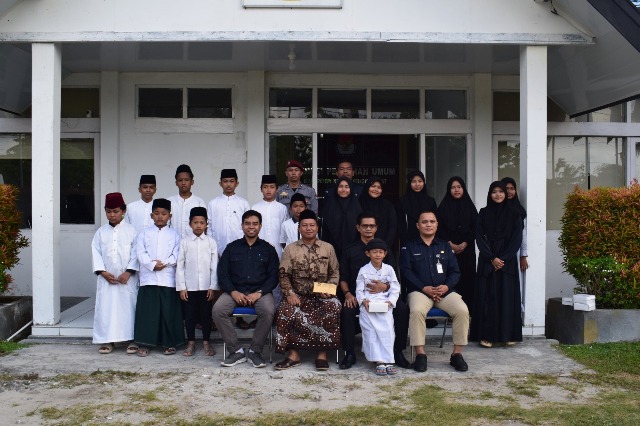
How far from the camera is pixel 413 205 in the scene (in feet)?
25.2

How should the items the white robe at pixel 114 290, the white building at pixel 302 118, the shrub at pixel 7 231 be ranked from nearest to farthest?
1. the white robe at pixel 114 290
2. the shrub at pixel 7 231
3. the white building at pixel 302 118

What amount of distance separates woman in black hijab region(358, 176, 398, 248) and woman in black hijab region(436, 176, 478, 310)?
62 centimetres

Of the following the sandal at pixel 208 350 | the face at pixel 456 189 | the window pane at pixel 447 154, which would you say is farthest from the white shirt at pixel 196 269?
the window pane at pixel 447 154

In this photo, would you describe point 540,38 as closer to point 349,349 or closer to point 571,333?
point 571,333

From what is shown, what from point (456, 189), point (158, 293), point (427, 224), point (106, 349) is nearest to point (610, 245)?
point (456, 189)

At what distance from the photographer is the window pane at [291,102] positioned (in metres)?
9.77

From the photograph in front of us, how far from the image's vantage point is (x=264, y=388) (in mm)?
5730

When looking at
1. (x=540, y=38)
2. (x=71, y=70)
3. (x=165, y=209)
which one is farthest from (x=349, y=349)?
(x=71, y=70)

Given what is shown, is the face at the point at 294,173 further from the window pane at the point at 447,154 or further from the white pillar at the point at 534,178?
the window pane at the point at 447,154

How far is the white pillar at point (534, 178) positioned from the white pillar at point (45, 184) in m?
5.06

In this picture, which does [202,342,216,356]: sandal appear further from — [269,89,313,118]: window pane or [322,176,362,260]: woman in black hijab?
[269,89,313,118]: window pane

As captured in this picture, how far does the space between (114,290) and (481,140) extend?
5443 mm

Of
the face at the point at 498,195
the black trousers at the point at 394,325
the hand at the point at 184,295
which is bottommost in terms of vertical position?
the black trousers at the point at 394,325

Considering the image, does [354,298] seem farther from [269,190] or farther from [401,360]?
[269,190]
